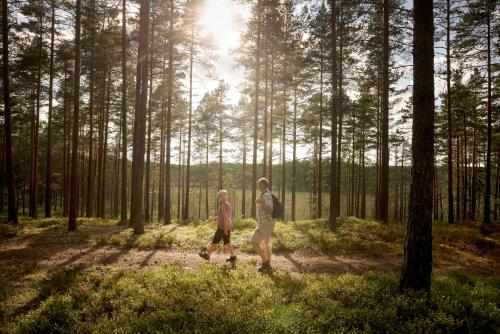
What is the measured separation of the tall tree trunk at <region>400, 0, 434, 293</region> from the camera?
5773 mm

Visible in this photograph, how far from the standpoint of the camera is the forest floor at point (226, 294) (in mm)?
4871

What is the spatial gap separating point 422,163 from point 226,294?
486 cm

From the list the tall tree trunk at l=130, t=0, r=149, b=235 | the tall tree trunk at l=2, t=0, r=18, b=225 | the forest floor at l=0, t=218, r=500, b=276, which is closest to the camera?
the forest floor at l=0, t=218, r=500, b=276

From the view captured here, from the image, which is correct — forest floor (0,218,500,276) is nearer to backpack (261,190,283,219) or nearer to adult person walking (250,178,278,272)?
adult person walking (250,178,278,272)

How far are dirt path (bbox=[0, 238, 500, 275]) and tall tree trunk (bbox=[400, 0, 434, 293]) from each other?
326 cm

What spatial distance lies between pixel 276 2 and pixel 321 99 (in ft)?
27.4

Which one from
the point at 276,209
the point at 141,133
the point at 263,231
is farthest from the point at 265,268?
the point at 141,133

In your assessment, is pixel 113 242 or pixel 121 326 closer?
pixel 121 326

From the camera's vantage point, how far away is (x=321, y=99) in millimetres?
24188

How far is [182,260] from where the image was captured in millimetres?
9945

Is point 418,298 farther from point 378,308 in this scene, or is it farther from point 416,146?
point 416,146

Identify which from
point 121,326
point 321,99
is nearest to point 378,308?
point 121,326

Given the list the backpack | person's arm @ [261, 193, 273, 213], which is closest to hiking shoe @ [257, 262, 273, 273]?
the backpack

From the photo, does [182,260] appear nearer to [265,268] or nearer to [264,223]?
[265,268]
